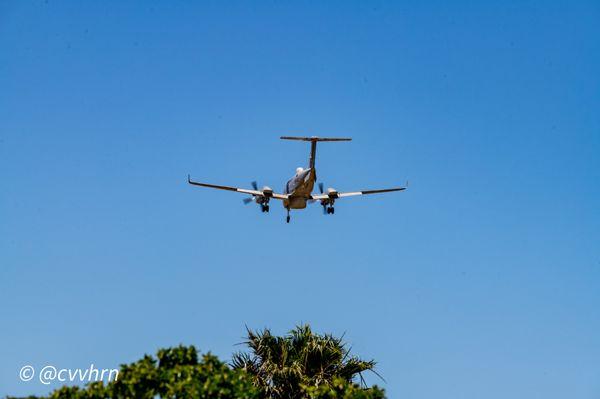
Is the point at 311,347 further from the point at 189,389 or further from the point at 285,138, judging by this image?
the point at 285,138

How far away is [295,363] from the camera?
43.4m

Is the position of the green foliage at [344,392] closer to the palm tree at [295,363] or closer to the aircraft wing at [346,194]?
the palm tree at [295,363]

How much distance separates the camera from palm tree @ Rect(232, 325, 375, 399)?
140 ft

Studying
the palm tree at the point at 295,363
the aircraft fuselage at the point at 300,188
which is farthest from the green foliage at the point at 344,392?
the aircraft fuselage at the point at 300,188

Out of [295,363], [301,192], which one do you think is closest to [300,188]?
[301,192]

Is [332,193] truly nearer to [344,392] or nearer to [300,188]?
[300,188]

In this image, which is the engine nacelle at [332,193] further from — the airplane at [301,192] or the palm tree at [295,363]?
the palm tree at [295,363]

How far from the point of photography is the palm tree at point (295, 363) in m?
42.8

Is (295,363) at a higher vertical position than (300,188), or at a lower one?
lower

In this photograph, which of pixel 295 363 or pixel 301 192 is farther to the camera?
pixel 301 192

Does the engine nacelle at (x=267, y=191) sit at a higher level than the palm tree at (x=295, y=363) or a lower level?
higher

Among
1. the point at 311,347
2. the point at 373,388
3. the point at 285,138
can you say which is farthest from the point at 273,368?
the point at 285,138

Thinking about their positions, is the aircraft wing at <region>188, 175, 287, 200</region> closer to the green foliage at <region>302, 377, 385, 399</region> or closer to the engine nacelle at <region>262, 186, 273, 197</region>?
the engine nacelle at <region>262, 186, 273, 197</region>

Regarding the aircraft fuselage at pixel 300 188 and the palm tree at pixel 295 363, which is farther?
the aircraft fuselage at pixel 300 188
